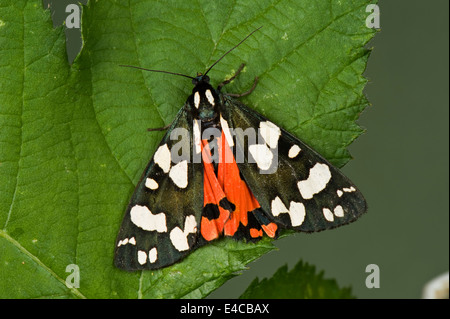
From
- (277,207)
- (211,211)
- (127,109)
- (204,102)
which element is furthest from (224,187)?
(127,109)

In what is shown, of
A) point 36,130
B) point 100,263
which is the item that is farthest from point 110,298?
point 36,130

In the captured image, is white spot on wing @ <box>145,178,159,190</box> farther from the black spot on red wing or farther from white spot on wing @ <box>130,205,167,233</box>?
the black spot on red wing

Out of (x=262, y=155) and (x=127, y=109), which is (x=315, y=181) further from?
(x=127, y=109)

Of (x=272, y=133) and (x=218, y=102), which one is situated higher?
(x=218, y=102)

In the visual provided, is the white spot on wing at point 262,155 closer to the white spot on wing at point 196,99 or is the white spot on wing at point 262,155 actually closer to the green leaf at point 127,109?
the green leaf at point 127,109

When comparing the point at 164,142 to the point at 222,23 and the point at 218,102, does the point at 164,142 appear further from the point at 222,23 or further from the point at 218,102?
the point at 222,23
